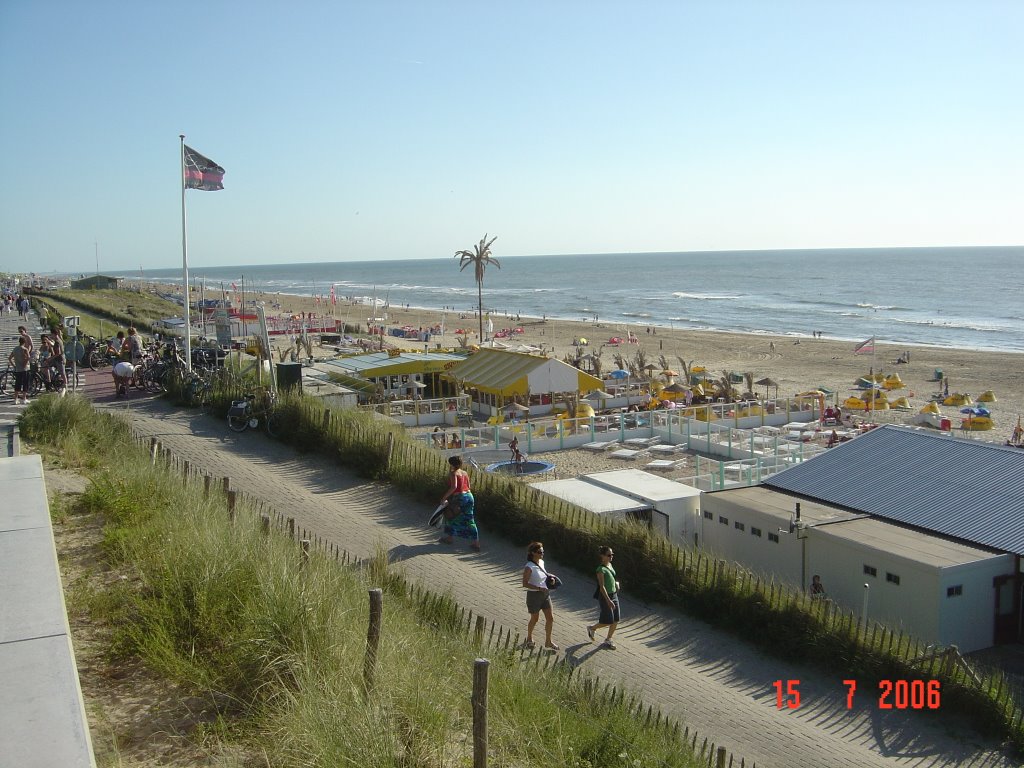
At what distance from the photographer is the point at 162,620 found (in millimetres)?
5582

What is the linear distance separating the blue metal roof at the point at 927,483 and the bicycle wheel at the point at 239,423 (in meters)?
9.05

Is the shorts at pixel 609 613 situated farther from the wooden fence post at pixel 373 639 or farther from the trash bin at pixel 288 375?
the trash bin at pixel 288 375

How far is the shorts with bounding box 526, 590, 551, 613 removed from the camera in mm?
7676

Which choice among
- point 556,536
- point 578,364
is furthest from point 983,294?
point 556,536

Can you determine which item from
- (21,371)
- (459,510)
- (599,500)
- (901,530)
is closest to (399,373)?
(21,371)

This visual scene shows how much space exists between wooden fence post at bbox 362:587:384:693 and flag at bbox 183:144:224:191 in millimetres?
16548

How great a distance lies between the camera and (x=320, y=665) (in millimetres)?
4957

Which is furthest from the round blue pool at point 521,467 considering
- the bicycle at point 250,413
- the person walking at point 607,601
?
the person walking at point 607,601

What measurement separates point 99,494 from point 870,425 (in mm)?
20156

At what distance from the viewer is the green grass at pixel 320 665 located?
171 inches

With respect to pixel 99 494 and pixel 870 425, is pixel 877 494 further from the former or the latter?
pixel 870 425

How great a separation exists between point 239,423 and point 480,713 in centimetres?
1254

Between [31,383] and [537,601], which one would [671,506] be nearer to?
[537,601]

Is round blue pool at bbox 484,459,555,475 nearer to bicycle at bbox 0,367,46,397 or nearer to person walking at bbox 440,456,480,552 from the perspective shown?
person walking at bbox 440,456,480,552
